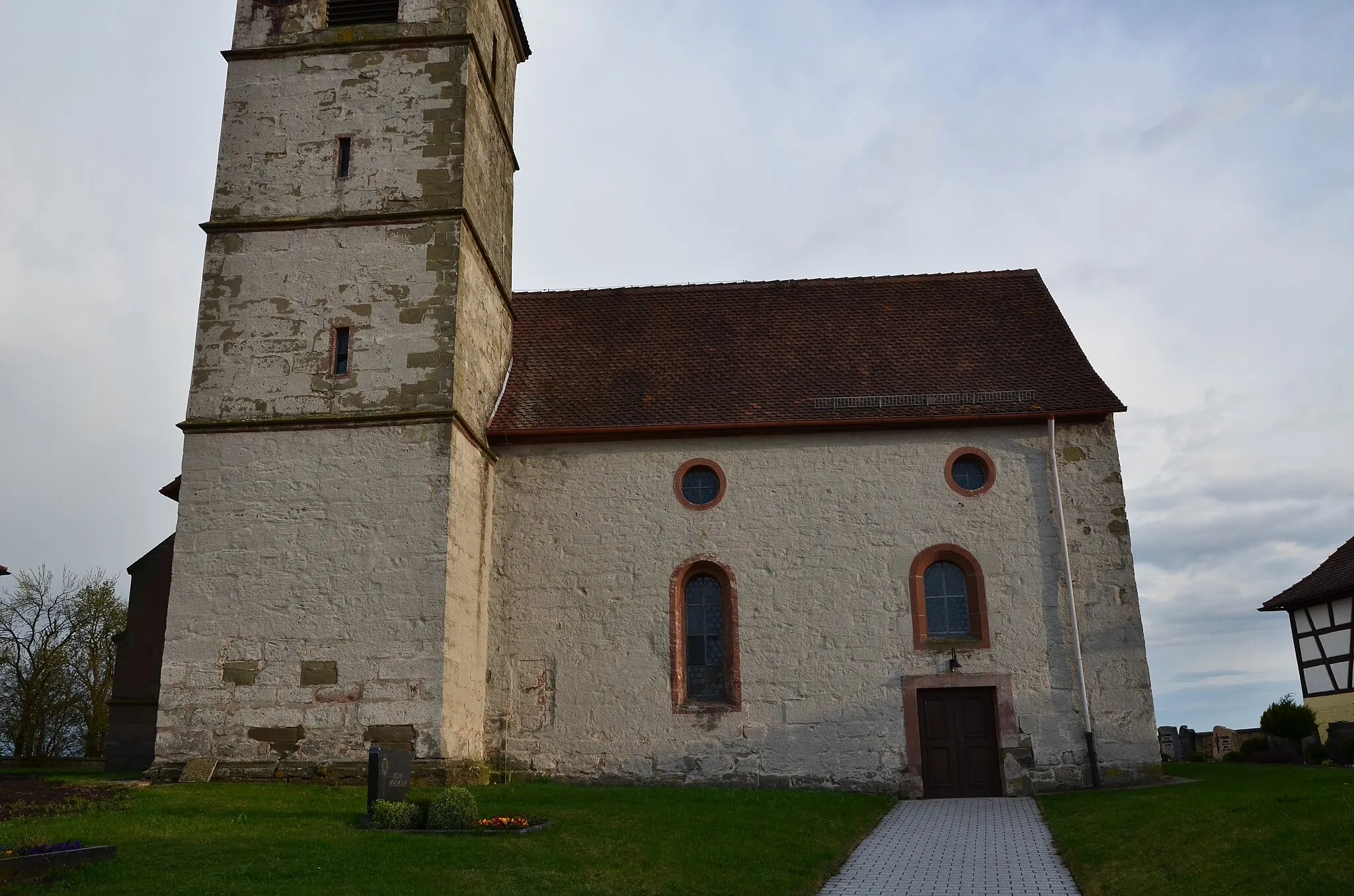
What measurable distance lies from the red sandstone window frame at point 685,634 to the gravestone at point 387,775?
5.43 meters

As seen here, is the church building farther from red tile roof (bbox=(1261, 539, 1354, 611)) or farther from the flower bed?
red tile roof (bbox=(1261, 539, 1354, 611))

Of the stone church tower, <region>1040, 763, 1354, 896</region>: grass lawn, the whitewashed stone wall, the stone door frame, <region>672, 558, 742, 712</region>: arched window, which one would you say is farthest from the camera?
<region>672, 558, 742, 712</region>: arched window

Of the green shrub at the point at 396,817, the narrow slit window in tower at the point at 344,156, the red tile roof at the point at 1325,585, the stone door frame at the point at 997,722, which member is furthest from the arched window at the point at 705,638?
the red tile roof at the point at 1325,585

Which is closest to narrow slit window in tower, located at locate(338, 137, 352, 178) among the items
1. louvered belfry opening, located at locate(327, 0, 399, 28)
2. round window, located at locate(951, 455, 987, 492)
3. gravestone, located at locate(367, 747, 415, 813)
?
louvered belfry opening, located at locate(327, 0, 399, 28)

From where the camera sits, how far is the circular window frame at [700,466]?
17.5 metres

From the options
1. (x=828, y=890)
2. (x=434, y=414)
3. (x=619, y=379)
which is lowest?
(x=828, y=890)

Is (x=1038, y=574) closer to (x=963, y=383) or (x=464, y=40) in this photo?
(x=963, y=383)

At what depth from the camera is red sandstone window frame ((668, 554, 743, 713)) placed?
1664 centimetres

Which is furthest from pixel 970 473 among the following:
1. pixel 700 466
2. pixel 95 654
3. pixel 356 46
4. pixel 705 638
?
pixel 95 654

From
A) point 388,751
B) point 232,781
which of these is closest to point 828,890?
point 388,751

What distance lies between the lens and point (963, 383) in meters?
18.3

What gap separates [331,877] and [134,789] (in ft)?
21.7

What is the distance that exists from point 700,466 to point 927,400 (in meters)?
3.97

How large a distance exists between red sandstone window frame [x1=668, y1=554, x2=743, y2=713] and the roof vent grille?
332 centimetres
